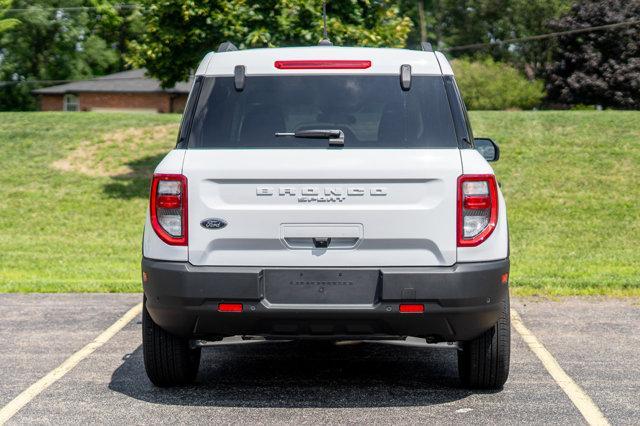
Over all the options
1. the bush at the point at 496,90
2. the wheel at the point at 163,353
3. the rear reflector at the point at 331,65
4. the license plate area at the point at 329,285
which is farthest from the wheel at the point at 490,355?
the bush at the point at 496,90

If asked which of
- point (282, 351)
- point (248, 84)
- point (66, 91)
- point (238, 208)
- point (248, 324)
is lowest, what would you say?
point (66, 91)

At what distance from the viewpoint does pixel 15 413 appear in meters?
5.75

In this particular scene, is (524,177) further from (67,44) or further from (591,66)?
(67,44)

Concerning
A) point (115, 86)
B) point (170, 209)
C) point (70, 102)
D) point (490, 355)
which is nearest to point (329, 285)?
point (170, 209)

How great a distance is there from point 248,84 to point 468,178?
4.51 ft

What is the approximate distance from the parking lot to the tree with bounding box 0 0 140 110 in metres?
48.9

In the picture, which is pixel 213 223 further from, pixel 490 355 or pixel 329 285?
pixel 490 355

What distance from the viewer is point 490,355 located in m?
6.16

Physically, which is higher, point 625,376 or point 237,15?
point 237,15

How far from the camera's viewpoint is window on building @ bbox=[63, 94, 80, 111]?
5784 centimetres

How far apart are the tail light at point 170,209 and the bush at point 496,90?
42.7 metres

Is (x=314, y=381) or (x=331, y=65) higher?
(x=331, y=65)

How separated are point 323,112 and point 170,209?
103 cm

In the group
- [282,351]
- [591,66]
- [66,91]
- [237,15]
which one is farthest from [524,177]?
[66,91]
